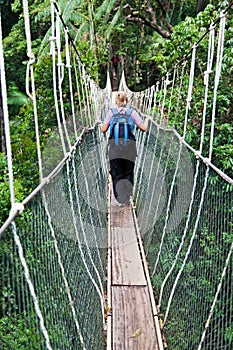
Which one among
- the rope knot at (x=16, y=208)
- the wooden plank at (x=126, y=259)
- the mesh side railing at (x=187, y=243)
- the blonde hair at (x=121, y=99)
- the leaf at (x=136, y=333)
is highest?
the blonde hair at (x=121, y=99)

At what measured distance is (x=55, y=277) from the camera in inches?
48.3

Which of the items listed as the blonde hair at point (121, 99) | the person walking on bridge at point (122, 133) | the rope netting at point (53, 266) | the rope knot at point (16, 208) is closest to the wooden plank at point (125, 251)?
the rope netting at point (53, 266)

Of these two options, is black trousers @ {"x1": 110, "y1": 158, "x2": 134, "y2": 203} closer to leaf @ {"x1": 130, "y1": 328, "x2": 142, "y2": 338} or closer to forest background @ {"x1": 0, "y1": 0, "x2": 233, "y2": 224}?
forest background @ {"x1": 0, "y1": 0, "x2": 233, "y2": 224}

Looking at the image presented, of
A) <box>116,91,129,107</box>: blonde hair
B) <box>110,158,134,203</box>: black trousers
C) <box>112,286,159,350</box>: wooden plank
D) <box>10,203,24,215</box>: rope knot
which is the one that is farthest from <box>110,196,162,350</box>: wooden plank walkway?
<box>10,203,24,215</box>: rope knot

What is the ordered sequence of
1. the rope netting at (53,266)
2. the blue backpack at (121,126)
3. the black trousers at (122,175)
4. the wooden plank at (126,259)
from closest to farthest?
1. the rope netting at (53,266)
2. the wooden plank at (126,259)
3. the blue backpack at (121,126)
4. the black trousers at (122,175)

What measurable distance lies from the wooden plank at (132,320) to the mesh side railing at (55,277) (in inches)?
2.7

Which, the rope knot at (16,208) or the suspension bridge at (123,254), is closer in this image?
the rope knot at (16,208)

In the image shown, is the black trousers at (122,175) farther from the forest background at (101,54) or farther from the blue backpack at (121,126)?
the forest background at (101,54)

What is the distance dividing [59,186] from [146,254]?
999mm

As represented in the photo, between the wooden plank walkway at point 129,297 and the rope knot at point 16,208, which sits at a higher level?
the rope knot at point 16,208

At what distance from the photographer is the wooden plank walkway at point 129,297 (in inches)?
64.1

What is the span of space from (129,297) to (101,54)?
5704 mm

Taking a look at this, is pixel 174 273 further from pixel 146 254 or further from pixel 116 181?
pixel 116 181

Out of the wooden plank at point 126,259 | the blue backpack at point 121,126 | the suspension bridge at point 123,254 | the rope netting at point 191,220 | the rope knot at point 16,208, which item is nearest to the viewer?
the rope knot at point 16,208
